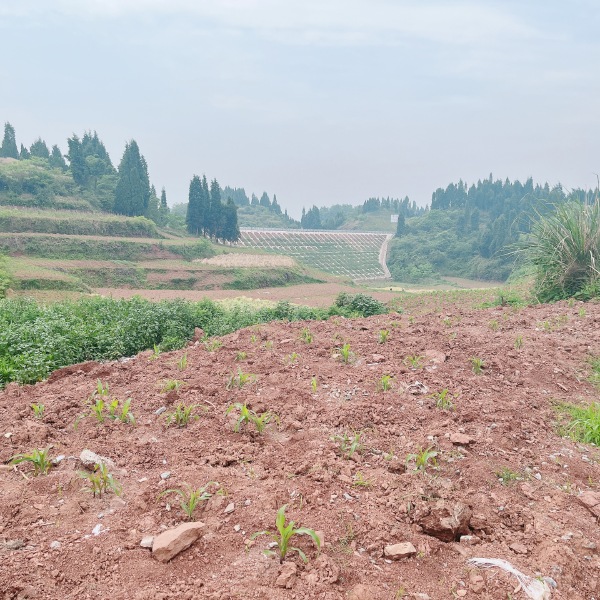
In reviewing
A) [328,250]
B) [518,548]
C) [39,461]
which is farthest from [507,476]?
[328,250]

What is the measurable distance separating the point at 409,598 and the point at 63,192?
142 feet

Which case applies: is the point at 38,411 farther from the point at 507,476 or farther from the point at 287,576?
the point at 507,476

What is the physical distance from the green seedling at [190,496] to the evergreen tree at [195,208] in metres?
40.7

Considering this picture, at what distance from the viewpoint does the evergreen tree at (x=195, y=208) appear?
135 ft

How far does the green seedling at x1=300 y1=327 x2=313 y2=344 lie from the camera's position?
559 cm


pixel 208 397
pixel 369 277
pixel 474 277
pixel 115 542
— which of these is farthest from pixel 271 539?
pixel 474 277

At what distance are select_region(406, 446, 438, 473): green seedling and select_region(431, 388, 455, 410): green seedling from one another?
78 centimetres

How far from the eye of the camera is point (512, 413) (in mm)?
3684

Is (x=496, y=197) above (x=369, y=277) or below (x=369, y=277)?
above

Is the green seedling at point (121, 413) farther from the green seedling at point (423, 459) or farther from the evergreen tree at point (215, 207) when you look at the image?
the evergreen tree at point (215, 207)

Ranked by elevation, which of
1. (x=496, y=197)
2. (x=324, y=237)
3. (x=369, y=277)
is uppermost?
(x=496, y=197)

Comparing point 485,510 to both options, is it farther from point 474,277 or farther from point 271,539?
point 474,277

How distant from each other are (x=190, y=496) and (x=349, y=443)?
1120 millimetres

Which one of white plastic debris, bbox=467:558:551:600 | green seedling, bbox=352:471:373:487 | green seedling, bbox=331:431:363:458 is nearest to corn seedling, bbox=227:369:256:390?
green seedling, bbox=331:431:363:458
